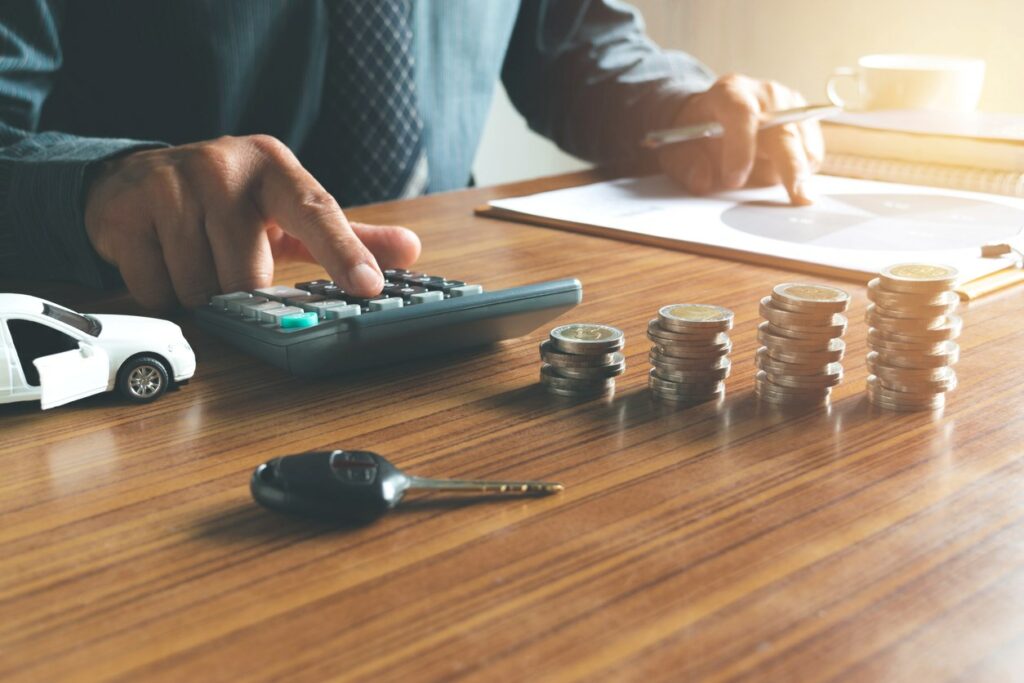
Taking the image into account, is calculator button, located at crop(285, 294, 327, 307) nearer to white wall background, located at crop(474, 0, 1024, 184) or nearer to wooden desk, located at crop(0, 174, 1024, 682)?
wooden desk, located at crop(0, 174, 1024, 682)

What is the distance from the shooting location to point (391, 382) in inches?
21.6

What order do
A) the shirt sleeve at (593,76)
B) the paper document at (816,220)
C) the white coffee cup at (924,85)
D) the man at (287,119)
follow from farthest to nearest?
the shirt sleeve at (593,76) < the white coffee cup at (924,85) < the paper document at (816,220) < the man at (287,119)

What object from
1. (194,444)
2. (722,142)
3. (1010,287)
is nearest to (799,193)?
(722,142)

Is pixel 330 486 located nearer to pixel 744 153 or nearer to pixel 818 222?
pixel 818 222

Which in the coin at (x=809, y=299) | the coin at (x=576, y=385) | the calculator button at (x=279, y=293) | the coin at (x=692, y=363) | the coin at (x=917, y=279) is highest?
the coin at (x=917, y=279)

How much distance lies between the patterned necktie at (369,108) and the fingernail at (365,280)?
2.33 ft

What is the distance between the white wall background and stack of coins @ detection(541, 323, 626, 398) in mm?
1417

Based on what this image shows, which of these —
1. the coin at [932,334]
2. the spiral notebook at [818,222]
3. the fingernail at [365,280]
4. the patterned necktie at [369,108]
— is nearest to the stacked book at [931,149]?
the spiral notebook at [818,222]

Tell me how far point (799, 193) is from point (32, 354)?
29.0 inches

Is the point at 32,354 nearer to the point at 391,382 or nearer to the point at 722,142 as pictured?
the point at 391,382

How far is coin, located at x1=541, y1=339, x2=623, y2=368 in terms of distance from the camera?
519 millimetres

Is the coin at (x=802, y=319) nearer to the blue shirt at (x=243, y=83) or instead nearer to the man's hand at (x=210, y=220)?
the man's hand at (x=210, y=220)

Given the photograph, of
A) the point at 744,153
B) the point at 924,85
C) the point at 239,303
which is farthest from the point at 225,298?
the point at 924,85

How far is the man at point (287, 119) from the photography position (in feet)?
2.27
